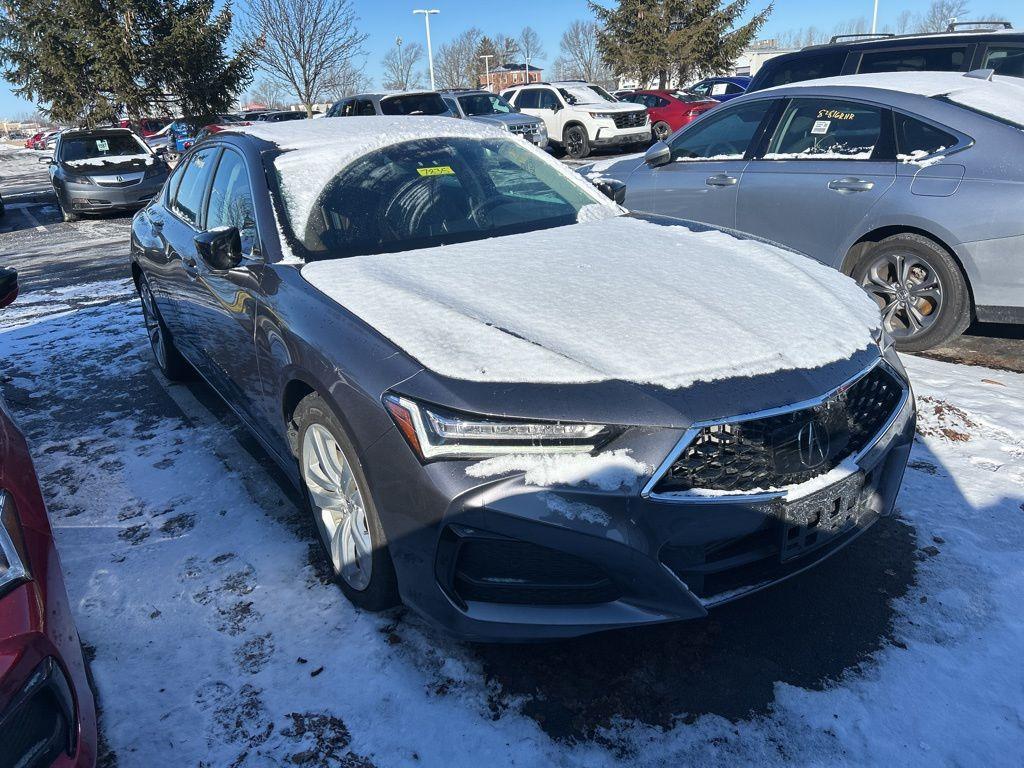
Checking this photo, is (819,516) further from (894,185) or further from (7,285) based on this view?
(894,185)

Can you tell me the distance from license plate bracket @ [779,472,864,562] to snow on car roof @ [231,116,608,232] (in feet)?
6.90

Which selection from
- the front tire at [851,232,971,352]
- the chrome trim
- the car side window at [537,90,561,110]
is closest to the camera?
the chrome trim

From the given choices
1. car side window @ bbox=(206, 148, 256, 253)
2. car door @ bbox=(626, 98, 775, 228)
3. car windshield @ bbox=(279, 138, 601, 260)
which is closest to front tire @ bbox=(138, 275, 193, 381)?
car side window @ bbox=(206, 148, 256, 253)

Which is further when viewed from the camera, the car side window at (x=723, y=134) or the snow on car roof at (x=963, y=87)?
the car side window at (x=723, y=134)

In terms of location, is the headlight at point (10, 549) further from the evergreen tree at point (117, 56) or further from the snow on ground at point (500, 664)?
the evergreen tree at point (117, 56)

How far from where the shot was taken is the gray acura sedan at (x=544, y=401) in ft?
6.32

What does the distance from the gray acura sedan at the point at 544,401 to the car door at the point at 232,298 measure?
23 millimetres

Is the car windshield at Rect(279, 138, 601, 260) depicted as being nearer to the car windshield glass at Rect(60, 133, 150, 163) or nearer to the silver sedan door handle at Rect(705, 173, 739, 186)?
the silver sedan door handle at Rect(705, 173, 739, 186)

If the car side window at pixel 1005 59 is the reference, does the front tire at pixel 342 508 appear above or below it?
below

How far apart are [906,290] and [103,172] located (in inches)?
541

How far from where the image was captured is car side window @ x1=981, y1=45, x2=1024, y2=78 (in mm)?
6387

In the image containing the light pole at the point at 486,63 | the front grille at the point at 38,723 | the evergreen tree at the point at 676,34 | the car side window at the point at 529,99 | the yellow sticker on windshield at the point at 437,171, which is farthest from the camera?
the light pole at the point at 486,63

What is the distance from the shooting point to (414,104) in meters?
15.3


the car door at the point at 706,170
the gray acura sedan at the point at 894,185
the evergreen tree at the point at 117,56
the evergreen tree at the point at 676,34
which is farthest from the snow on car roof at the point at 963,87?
the evergreen tree at the point at 676,34
